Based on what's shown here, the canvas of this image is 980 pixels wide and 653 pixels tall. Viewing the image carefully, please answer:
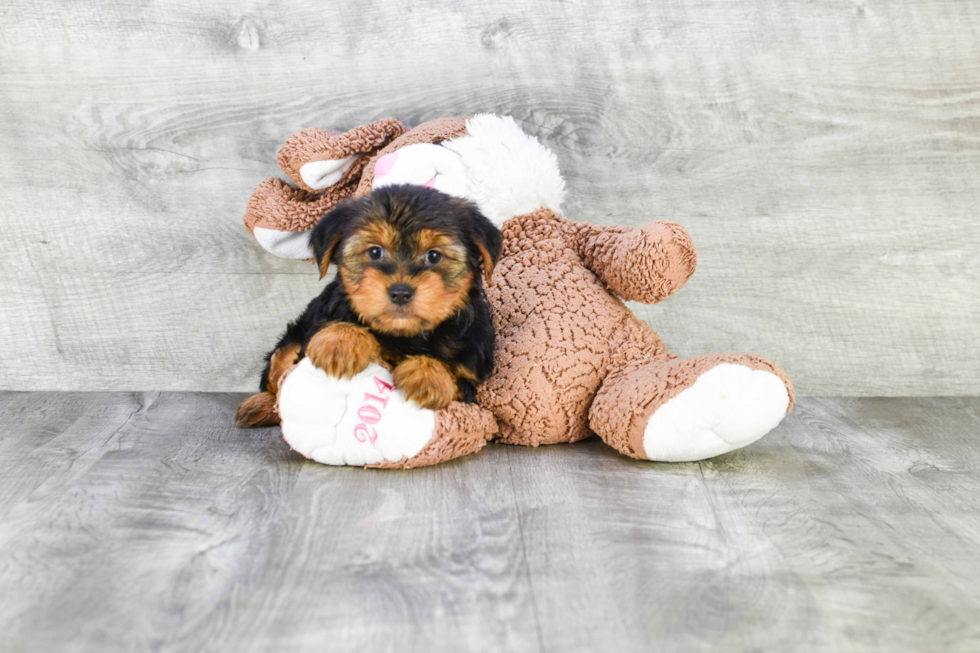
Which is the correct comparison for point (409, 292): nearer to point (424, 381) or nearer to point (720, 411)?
point (424, 381)

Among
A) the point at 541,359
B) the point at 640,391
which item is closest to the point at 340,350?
the point at 541,359

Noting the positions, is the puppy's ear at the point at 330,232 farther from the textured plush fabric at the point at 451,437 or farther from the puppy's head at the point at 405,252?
the textured plush fabric at the point at 451,437

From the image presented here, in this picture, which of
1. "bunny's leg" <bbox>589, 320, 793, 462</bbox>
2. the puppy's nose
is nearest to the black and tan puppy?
the puppy's nose

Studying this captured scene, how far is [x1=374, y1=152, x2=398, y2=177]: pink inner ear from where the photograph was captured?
2.10 metres

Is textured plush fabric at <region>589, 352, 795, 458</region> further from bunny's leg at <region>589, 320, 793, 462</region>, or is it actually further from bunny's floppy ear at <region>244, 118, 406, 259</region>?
bunny's floppy ear at <region>244, 118, 406, 259</region>

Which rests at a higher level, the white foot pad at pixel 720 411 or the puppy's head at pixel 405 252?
the puppy's head at pixel 405 252

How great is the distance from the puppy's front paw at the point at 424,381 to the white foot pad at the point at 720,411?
486mm

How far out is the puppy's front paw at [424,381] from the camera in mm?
1802

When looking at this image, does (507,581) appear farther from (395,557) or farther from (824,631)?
(824,631)

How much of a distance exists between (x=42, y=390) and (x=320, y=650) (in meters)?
1.98

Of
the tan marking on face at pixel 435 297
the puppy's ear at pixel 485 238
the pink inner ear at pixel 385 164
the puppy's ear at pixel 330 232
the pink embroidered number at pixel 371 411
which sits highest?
the pink inner ear at pixel 385 164

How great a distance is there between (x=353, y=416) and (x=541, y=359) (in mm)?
500

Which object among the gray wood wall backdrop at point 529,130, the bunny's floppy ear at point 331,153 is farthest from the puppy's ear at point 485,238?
the gray wood wall backdrop at point 529,130

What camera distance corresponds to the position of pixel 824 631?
1271 millimetres
